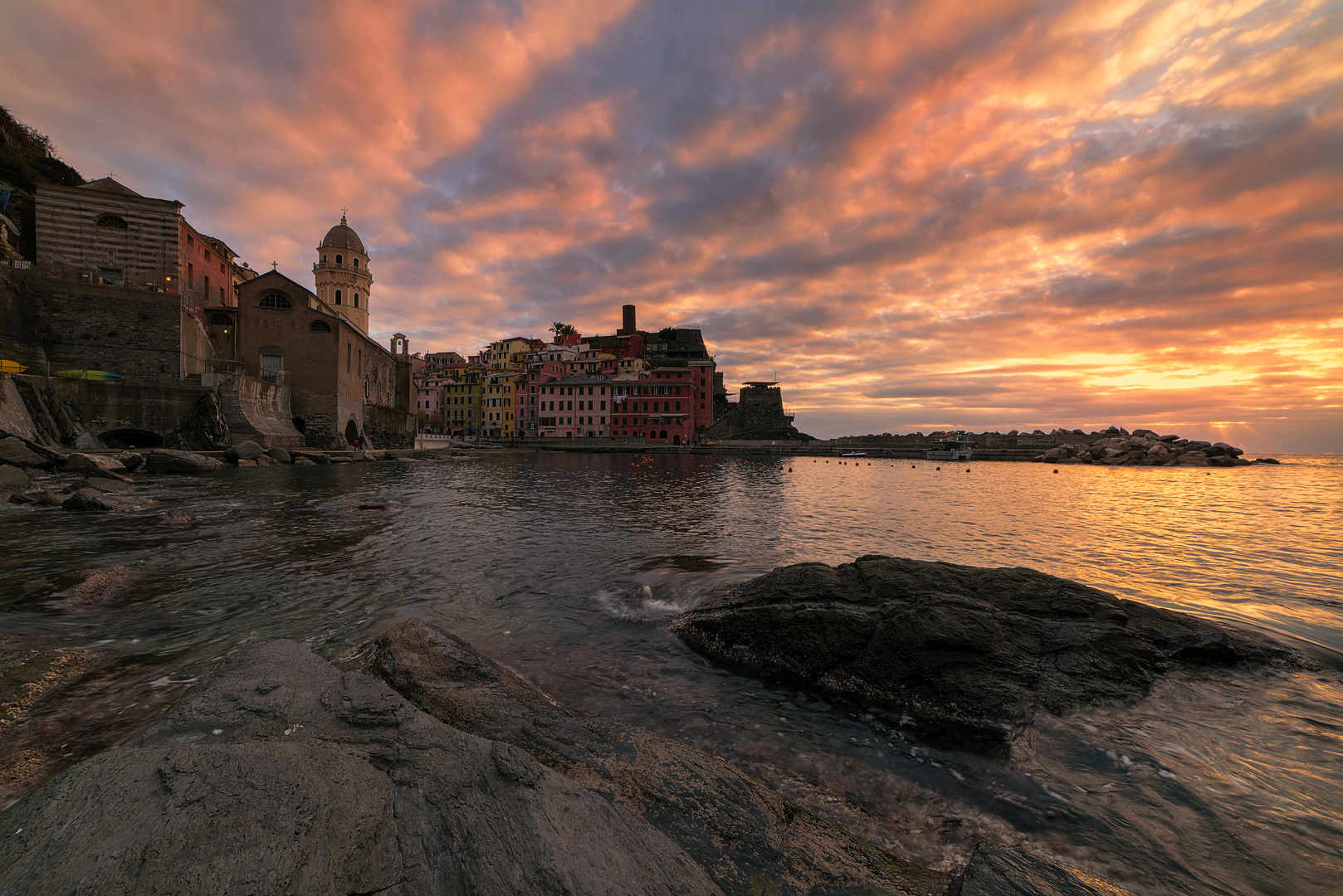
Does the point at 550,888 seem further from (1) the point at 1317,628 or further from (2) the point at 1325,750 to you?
(1) the point at 1317,628

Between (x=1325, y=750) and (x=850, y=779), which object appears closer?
(x=850, y=779)

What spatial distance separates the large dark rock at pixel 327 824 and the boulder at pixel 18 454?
1098 inches

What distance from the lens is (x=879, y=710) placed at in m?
5.66

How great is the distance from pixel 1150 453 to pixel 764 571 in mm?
89330

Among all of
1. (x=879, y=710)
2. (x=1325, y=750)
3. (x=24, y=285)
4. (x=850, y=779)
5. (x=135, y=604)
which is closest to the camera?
(x=850, y=779)

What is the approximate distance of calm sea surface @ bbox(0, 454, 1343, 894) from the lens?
4078 millimetres

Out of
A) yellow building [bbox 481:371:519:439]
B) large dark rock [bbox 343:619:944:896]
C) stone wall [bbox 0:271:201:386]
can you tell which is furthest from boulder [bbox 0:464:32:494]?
yellow building [bbox 481:371:519:439]

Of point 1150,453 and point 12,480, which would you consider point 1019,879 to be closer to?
point 12,480

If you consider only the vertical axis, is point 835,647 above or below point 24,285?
below

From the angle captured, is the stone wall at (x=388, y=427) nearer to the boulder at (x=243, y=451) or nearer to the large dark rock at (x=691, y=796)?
the boulder at (x=243, y=451)

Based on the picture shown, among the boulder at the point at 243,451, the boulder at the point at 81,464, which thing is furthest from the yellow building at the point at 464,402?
the boulder at the point at 81,464

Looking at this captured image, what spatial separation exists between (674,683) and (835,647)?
6.74 ft

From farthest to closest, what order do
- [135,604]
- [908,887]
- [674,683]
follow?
[135,604] → [674,683] → [908,887]

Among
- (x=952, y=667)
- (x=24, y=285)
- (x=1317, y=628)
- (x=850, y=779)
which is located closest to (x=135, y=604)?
(x=850, y=779)
